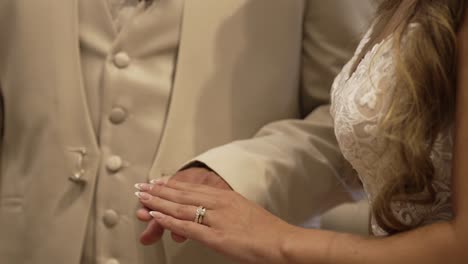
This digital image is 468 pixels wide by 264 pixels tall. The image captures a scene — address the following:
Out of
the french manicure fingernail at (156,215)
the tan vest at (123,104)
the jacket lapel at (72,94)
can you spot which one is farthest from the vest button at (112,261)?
the french manicure fingernail at (156,215)

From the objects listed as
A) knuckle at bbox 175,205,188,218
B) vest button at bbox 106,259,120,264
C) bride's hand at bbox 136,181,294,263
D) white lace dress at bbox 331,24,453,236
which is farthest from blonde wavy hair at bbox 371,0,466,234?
vest button at bbox 106,259,120,264

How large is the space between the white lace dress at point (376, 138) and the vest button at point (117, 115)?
389mm

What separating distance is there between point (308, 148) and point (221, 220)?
282 mm

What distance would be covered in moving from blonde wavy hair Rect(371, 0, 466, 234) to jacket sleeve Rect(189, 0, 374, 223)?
0.99ft

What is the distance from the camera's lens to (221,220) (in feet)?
3.06

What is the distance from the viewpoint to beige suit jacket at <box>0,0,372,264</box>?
3.78 ft

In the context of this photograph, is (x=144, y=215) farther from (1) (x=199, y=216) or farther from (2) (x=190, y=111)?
(2) (x=190, y=111)

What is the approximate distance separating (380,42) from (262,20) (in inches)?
12.5

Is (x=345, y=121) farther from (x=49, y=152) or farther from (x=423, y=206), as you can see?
(x=49, y=152)

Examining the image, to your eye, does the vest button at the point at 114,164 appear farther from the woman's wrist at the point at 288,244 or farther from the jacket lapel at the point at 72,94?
the woman's wrist at the point at 288,244

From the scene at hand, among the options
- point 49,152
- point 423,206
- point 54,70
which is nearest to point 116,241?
point 49,152

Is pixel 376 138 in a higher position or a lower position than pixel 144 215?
higher

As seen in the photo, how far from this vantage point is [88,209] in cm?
118

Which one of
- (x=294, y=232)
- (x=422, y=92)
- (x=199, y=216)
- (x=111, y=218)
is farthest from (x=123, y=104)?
(x=422, y=92)
